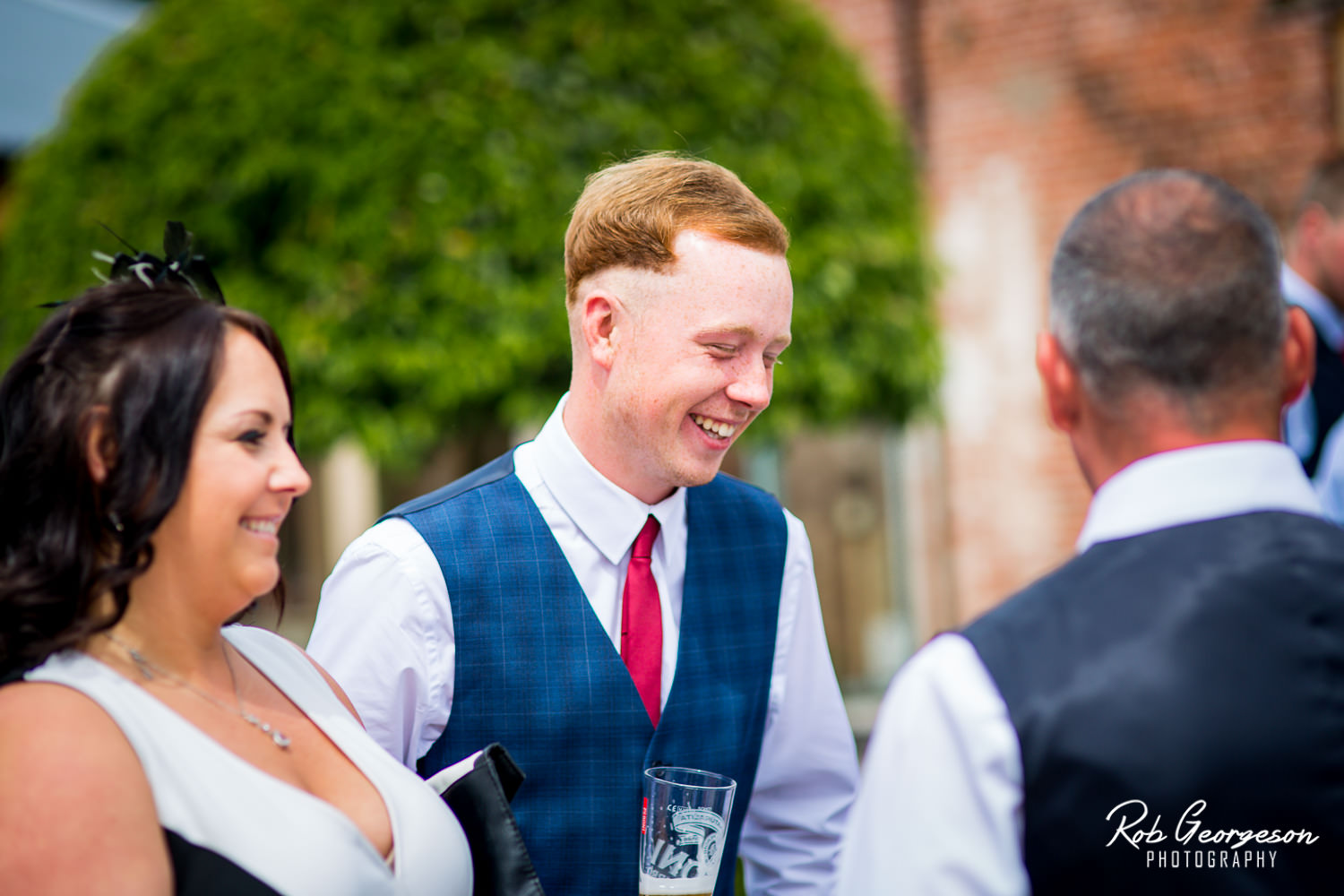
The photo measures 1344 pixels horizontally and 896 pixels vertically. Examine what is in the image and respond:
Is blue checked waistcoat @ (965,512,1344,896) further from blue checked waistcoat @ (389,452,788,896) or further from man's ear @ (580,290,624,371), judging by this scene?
man's ear @ (580,290,624,371)

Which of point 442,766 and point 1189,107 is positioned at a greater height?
point 1189,107

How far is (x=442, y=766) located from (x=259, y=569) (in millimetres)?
515

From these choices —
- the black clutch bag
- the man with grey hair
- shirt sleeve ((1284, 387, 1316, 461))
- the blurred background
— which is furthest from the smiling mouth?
shirt sleeve ((1284, 387, 1316, 461))

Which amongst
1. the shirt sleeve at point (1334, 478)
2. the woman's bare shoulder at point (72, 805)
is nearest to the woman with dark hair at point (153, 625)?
the woman's bare shoulder at point (72, 805)

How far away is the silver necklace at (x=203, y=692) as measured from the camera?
148 centimetres

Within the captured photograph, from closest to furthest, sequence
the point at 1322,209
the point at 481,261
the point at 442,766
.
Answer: the point at 442,766 < the point at 1322,209 < the point at 481,261

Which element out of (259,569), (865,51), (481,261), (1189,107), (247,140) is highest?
(865,51)

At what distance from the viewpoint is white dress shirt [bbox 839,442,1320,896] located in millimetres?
1190

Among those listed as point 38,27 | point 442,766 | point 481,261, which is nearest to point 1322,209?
point 481,261

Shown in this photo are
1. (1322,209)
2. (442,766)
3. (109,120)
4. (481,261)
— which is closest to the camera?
(442,766)

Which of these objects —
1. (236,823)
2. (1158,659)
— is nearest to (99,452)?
(236,823)

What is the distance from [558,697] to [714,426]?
1.62 ft

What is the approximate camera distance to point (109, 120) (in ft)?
15.1

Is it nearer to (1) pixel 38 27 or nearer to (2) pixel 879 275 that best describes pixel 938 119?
(2) pixel 879 275
